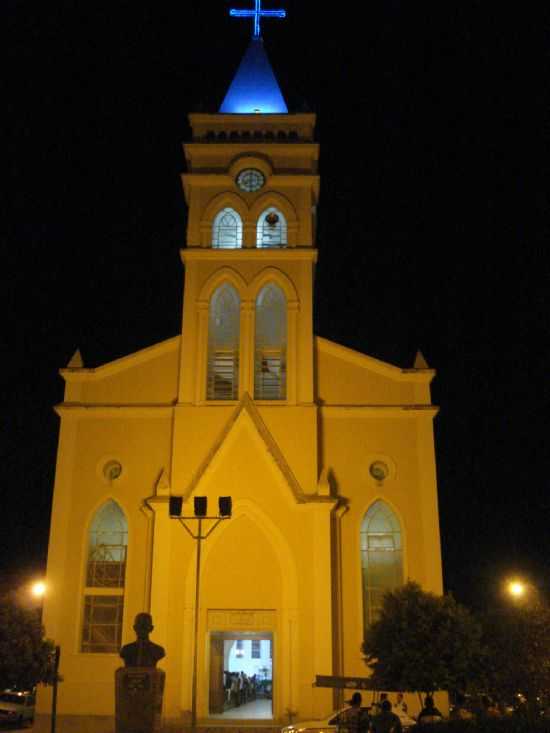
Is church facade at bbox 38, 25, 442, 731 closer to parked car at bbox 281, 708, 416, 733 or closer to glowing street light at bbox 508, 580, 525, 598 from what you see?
glowing street light at bbox 508, 580, 525, 598

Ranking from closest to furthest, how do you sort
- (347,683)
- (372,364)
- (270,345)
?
1. (347,683)
2. (372,364)
3. (270,345)

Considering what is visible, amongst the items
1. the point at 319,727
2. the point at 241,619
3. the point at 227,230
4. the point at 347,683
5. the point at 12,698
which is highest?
the point at 227,230

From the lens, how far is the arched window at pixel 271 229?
3017 cm

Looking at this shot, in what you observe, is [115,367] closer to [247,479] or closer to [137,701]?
[247,479]

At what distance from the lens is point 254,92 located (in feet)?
107

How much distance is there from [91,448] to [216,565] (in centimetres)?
594

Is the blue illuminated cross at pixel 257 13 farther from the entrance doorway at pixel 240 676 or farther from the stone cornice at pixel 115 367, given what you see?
the entrance doorway at pixel 240 676

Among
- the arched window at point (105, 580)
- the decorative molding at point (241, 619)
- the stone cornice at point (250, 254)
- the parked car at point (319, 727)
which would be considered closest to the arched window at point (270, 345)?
the stone cornice at point (250, 254)

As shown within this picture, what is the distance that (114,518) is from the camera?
2711 cm

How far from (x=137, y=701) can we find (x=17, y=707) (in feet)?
36.3

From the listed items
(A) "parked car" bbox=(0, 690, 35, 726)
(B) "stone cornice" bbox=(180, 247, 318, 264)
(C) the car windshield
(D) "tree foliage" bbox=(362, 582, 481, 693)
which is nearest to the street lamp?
(D) "tree foliage" bbox=(362, 582, 481, 693)

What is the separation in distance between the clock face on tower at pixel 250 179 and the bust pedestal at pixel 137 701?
18.5 m

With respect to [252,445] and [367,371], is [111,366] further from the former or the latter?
[367,371]

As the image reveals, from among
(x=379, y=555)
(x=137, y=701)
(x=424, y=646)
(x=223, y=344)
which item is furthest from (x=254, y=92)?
(x=137, y=701)
